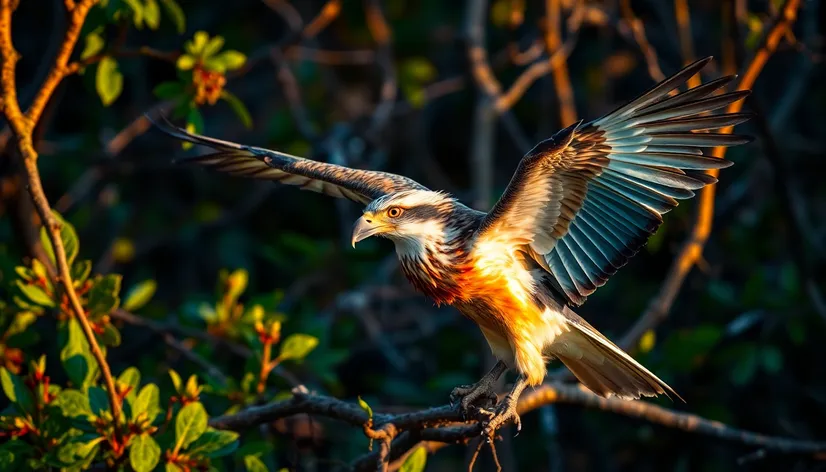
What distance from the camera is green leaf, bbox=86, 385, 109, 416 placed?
12.0 feet

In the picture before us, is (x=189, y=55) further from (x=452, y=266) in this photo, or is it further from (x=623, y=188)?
(x=623, y=188)

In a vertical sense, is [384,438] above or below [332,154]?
below

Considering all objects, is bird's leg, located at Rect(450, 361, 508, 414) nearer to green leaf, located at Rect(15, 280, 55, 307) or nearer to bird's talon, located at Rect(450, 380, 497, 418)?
bird's talon, located at Rect(450, 380, 497, 418)

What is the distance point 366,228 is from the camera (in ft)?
13.5

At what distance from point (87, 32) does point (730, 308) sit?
13.1ft

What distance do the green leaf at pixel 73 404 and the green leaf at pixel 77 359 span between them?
0.15m

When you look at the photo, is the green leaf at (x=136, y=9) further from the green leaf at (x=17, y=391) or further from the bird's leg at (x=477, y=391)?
the bird's leg at (x=477, y=391)

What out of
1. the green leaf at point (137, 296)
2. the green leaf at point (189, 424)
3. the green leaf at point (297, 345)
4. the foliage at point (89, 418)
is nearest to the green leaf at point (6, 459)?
the foliage at point (89, 418)

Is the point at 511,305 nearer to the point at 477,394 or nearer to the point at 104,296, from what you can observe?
the point at 477,394

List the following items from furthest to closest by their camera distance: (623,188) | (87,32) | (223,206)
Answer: (223,206) → (87,32) → (623,188)

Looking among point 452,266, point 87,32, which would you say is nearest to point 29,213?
point 87,32

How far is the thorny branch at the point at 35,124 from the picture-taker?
3.46 metres

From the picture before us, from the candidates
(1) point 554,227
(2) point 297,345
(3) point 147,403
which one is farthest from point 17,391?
(1) point 554,227

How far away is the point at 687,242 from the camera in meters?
5.13
